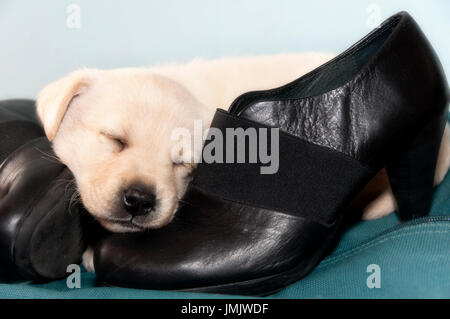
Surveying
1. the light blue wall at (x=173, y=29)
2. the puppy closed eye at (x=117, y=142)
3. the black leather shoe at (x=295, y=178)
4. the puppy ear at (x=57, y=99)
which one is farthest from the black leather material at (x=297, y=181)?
the light blue wall at (x=173, y=29)

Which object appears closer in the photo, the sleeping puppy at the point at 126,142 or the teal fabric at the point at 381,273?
the teal fabric at the point at 381,273

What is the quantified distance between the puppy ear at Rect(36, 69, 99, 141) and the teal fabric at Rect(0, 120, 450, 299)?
0.46 m

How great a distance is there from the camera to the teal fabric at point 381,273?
4.03 ft

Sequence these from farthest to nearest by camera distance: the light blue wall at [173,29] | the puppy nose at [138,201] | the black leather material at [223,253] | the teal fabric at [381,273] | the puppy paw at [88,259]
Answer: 1. the light blue wall at [173,29]
2. the puppy paw at [88,259]
3. the puppy nose at [138,201]
4. the black leather material at [223,253]
5. the teal fabric at [381,273]

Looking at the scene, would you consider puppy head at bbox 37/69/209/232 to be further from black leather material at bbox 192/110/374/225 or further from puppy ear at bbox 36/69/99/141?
black leather material at bbox 192/110/374/225

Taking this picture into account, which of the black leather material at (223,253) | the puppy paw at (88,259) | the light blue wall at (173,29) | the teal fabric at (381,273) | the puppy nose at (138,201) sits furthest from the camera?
the light blue wall at (173,29)

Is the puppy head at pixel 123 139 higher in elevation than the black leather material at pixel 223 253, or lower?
higher

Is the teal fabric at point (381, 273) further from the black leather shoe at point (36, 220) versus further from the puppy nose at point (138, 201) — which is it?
the puppy nose at point (138, 201)

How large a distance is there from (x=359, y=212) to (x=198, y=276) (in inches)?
29.9

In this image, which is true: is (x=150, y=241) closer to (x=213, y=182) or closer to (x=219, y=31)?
(x=213, y=182)
